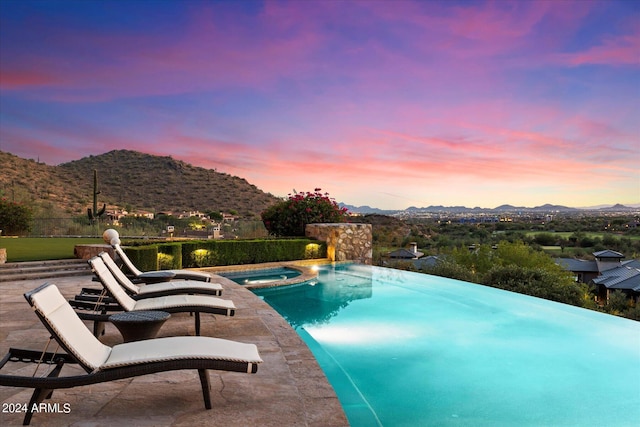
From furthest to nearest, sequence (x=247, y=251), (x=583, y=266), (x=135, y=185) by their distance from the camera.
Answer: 1. (x=135, y=185)
2. (x=583, y=266)
3. (x=247, y=251)

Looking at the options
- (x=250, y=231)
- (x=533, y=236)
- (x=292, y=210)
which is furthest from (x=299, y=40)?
(x=533, y=236)

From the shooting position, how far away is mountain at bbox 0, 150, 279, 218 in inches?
1337

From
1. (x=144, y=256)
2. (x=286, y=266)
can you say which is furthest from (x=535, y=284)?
(x=144, y=256)

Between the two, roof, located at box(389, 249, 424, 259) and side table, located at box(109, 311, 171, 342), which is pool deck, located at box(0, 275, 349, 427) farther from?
roof, located at box(389, 249, 424, 259)

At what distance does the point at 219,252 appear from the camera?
12.7 m

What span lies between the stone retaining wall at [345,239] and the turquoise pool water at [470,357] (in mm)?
4511

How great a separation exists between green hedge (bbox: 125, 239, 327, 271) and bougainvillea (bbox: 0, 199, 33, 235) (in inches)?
289

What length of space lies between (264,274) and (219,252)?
143 centimetres

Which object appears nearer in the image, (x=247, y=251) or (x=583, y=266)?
(x=247, y=251)

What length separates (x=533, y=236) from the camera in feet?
91.9

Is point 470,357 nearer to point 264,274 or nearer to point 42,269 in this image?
point 264,274

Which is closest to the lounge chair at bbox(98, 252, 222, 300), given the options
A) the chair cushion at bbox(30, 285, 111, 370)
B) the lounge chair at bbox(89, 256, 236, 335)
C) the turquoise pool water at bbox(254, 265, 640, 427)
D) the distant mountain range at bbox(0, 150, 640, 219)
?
the lounge chair at bbox(89, 256, 236, 335)

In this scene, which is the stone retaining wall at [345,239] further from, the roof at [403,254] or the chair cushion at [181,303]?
the chair cushion at [181,303]

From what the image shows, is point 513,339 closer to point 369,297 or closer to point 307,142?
point 369,297
